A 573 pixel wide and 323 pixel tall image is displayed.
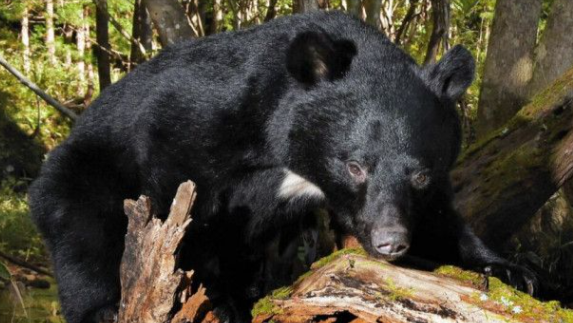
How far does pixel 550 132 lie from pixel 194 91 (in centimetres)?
286

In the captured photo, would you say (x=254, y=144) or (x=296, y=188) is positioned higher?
(x=254, y=144)

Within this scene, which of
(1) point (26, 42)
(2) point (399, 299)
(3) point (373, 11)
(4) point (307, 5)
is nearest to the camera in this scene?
(2) point (399, 299)

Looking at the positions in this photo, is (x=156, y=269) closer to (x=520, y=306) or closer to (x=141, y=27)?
(x=520, y=306)

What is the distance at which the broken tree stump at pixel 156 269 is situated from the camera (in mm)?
3234

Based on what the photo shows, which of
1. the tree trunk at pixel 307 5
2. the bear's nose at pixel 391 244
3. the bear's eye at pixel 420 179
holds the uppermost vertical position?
the tree trunk at pixel 307 5

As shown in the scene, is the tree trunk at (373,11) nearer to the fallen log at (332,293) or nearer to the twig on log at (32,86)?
the twig on log at (32,86)

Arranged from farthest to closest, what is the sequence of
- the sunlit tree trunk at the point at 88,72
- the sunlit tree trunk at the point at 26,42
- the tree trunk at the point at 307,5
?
1. the sunlit tree trunk at the point at 26,42
2. the sunlit tree trunk at the point at 88,72
3. the tree trunk at the point at 307,5

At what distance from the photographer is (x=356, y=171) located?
4168 millimetres

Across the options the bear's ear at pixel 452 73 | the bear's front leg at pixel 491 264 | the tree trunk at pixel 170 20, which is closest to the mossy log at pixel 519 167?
the bear's front leg at pixel 491 264

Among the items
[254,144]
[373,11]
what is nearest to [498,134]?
[373,11]

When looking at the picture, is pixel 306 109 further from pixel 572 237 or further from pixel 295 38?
pixel 572 237

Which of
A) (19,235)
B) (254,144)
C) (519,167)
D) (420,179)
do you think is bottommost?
(19,235)

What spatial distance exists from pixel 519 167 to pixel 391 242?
2282 mm

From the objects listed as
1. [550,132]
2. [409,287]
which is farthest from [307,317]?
[550,132]
